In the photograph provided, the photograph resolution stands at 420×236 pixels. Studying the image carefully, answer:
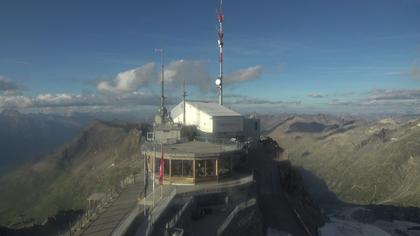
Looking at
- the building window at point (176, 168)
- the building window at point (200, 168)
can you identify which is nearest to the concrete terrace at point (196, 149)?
the building window at point (176, 168)

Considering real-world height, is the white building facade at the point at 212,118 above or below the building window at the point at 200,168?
above

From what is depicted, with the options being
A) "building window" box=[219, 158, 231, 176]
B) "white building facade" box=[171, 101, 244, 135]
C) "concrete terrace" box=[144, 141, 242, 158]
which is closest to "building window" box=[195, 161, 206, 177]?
"concrete terrace" box=[144, 141, 242, 158]

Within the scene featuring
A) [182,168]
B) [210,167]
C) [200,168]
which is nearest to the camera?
[182,168]

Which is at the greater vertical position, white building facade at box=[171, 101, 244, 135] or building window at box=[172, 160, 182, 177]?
white building facade at box=[171, 101, 244, 135]

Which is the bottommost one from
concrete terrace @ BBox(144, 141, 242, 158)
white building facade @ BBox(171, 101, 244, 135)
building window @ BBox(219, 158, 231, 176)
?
building window @ BBox(219, 158, 231, 176)

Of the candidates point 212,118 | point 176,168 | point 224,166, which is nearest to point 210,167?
point 224,166

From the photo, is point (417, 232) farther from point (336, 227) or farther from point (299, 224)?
point (299, 224)

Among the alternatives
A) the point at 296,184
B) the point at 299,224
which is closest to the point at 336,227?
the point at 296,184

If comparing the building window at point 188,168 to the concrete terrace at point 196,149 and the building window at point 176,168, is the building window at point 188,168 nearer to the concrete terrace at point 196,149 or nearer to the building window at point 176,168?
the building window at point 176,168

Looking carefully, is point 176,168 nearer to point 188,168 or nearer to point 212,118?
point 188,168

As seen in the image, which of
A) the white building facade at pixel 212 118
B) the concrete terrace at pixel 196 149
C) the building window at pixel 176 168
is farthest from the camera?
the white building facade at pixel 212 118

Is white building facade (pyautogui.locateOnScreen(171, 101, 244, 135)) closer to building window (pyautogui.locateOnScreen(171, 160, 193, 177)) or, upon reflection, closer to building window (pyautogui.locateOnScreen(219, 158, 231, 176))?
building window (pyautogui.locateOnScreen(219, 158, 231, 176))
